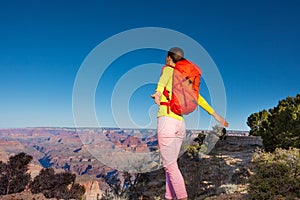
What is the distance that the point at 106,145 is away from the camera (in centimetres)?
369

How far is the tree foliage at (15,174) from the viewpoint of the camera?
14.9 meters

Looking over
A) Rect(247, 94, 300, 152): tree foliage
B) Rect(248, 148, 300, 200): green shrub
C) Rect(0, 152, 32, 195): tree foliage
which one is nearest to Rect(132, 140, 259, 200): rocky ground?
Rect(247, 94, 300, 152): tree foliage

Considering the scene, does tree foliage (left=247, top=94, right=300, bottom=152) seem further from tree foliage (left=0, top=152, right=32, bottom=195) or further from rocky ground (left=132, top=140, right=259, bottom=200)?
tree foliage (left=0, top=152, right=32, bottom=195)

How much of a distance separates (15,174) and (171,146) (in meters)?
15.8

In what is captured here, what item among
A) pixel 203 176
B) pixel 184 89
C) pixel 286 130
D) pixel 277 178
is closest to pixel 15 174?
pixel 203 176

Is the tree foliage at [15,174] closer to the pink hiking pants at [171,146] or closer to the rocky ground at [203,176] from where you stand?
the rocky ground at [203,176]

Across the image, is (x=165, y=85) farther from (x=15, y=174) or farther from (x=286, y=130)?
(x=286, y=130)

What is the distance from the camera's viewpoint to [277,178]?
5.23 m

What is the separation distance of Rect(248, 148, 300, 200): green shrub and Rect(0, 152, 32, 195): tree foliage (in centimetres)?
1379

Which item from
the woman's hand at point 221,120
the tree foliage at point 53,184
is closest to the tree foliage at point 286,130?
the tree foliage at point 53,184

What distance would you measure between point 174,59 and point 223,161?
14.5 metres

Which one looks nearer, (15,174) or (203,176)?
(203,176)

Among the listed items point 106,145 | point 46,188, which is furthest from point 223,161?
point 106,145

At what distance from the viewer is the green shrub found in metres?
5.02
